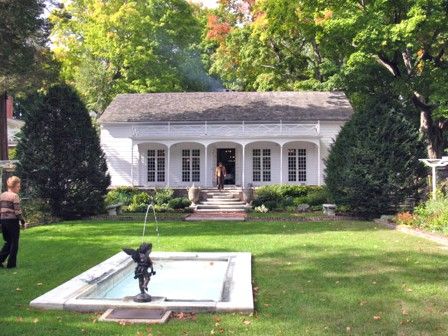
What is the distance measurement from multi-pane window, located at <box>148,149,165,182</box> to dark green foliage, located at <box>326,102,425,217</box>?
15578 mm

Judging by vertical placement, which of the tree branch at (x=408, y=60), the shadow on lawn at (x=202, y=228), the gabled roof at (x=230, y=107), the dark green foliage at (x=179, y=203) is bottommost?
the shadow on lawn at (x=202, y=228)

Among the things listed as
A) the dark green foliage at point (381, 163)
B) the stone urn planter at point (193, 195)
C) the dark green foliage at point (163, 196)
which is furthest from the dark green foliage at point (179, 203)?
the dark green foliage at point (381, 163)

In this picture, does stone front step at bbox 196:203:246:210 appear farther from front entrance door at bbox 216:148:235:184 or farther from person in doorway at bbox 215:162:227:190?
front entrance door at bbox 216:148:235:184

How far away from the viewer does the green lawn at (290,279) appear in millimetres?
6727

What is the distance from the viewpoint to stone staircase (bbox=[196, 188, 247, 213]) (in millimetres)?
27953

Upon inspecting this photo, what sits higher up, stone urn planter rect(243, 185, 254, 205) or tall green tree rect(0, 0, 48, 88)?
tall green tree rect(0, 0, 48, 88)

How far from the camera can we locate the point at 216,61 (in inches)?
1694

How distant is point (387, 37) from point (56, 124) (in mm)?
15124

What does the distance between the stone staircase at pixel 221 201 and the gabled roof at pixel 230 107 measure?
5432 mm

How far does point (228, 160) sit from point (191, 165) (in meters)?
2.63

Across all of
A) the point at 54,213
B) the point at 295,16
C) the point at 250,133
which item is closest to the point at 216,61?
the point at 250,133

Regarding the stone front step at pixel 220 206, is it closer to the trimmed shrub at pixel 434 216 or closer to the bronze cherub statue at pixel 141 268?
the trimmed shrub at pixel 434 216

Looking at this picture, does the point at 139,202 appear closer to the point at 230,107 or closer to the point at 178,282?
the point at 230,107

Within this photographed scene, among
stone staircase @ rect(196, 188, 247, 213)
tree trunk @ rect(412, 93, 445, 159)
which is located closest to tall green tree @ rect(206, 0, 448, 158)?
tree trunk @ rect(412, 93, 445, 159)
